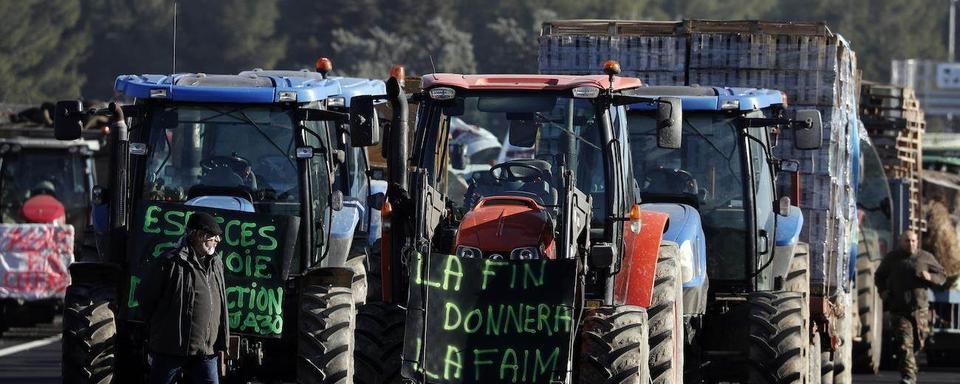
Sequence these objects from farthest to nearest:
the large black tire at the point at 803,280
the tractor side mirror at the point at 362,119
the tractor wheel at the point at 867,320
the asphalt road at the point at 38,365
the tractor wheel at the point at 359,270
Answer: the tractor wheel at the point at 867,320 < the asphalt road at the point at 38,365 < the large black tire at the point at 803,280 < the tractor wheel at the point at 359,270 < the tractor side mirror at the point at 362,119

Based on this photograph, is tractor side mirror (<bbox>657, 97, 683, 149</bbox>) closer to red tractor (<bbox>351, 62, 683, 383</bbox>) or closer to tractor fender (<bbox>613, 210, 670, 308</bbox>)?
red tractor (<bbox>351, 62, 683, 383</bbox>)

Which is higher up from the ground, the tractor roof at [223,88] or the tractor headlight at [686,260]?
the tractor roof at [223,88]

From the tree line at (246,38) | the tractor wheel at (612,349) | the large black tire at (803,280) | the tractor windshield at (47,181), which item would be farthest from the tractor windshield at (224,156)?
the tree line at (246,38)

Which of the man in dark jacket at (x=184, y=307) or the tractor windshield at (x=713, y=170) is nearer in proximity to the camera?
the man in dark jacket at (x=184, y=307)

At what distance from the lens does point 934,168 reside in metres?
30.1

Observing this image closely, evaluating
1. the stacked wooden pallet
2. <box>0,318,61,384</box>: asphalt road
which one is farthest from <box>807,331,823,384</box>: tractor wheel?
the stacked wooden pallet

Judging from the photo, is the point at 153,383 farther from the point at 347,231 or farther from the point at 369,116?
the point at 347,231

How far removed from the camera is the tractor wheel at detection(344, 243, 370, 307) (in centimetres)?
1605

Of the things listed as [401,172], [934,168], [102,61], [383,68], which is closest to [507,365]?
[401,172]

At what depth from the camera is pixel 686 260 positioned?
1508 cm

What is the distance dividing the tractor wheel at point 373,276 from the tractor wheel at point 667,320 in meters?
2.09

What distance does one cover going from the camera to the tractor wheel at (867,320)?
23.1 metres

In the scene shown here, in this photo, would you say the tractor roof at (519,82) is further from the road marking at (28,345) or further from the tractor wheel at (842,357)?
the road marking at (28,345)

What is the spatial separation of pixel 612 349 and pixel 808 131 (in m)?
4.40
